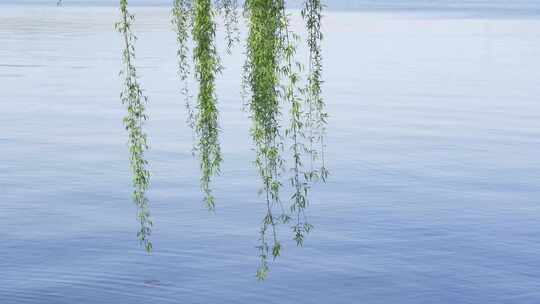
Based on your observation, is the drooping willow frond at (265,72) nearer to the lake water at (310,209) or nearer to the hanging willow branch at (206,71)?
the hanging willow branch at (206,71)

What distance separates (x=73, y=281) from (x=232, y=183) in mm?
11682

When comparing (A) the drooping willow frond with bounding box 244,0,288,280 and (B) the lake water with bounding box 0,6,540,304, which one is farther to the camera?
(B) the lake water with bounding box 0,6,540,304

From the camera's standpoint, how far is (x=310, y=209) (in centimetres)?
2898

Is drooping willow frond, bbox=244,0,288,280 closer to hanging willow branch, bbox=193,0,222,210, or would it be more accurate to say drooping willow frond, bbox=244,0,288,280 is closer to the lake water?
hanging willow branch, bbox=193,0,222,210

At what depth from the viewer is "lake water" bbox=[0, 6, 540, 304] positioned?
2161 cm

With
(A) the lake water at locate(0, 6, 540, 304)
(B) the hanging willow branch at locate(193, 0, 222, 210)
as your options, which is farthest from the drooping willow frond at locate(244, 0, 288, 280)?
(A) the lake water at locate(0, 6, 540, 304)

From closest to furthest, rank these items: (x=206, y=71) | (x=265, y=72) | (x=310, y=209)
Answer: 1. (x=265, y=72)
2. (x=206, y=71)
3. (x=310, y=209)

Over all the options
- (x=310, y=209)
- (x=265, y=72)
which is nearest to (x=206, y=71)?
(x=265, y=72)

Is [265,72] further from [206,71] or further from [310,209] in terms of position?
[310,209]

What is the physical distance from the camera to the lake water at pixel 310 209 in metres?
21.6

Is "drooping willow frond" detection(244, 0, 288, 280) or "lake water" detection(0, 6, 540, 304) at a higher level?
"drooping willow frond" detection(244, 0, 288, 280)

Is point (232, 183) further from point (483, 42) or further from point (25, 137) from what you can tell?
point (483, 42)

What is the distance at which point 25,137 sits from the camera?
4262cm

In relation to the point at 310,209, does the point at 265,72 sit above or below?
above
